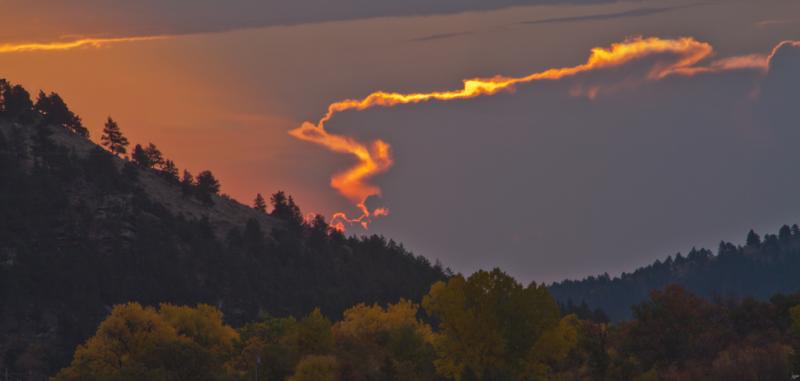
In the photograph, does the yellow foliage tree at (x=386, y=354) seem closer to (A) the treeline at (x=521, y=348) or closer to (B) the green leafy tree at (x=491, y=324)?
(A) the treeline at (x=521, y=348)

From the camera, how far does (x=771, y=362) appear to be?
378 ft

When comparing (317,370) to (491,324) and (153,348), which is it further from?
(153,348)

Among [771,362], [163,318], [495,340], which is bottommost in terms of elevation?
[771,362]

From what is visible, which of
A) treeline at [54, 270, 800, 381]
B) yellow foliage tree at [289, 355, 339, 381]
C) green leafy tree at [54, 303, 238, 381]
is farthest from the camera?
green leafy tree at [54, 303, 238, 381]

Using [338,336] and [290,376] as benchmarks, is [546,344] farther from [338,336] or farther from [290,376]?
[338,336]

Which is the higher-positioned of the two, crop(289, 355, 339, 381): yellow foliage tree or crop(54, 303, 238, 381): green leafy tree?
crop(54, 303, 238, 381): green leafy tree

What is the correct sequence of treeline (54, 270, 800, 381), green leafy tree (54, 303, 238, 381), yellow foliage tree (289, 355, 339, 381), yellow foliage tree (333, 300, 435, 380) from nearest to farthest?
treeline (54, 270, 800, 381) → yellow foliage tree (289, 355, 339, 381) → green leafy tree (54, 303, 238, 381) → yellow foliage tree (333, 300, 435, 380)

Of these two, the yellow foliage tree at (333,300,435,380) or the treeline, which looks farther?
the yellow foliage tree at (333,300,435,380)

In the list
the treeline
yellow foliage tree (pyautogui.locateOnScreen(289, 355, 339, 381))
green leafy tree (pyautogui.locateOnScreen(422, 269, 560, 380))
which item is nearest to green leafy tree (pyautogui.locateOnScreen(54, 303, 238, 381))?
the treeline

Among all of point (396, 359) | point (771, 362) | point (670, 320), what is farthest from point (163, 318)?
point (771, 362)

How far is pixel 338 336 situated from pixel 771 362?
7419 centimetres

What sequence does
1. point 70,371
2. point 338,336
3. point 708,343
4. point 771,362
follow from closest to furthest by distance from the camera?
point 771,362, point 708,343, point 70,371, point 338,336

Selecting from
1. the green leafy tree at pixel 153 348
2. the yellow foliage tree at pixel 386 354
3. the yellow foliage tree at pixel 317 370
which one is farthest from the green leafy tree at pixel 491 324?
the green leafy tree at pixel 153 348

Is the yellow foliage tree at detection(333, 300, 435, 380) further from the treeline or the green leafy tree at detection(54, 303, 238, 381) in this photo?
the green leafy tree at detection(54, 303, 238, 381)
